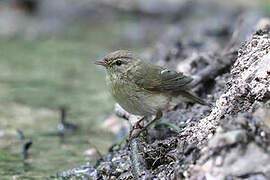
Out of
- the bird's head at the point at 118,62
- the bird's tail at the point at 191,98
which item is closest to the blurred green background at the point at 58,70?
the bird's head at the point at 118,62

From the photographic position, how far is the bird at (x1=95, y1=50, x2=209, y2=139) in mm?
5145

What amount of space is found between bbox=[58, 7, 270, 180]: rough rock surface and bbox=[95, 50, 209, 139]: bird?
0.84ft

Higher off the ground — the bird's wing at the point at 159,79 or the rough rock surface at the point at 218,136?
the bird's wing at the point at 159,79

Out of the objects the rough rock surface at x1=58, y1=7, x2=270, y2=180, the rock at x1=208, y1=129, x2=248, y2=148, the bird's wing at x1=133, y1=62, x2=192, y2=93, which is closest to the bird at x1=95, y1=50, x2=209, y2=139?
the bird's wing at x1=133, y1=62, x2=192, y2=93

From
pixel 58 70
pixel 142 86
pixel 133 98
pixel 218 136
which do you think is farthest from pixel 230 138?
pixel 58 70

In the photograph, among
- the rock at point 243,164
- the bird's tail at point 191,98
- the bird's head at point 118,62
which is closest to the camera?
the rock at point 243,164

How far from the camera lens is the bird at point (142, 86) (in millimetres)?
5145

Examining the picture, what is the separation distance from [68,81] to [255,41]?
584 centimetres

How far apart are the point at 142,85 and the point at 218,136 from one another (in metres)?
2.45

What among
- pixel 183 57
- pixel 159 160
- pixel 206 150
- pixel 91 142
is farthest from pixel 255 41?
pixel 183 57

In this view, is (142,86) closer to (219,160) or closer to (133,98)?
(133,98)

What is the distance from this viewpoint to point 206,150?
3029mm

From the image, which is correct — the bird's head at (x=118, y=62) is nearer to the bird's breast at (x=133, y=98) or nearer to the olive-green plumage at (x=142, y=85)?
the olive-green plumage at (x=142, y=85)

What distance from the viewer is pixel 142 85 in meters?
5.32
